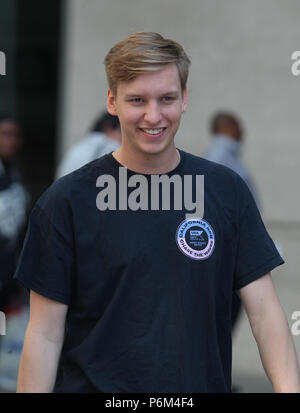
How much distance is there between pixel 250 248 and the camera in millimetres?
2566

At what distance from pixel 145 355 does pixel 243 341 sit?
5002mm

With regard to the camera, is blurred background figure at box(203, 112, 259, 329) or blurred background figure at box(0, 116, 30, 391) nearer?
blurred background figure at box(0, 116, 30, 391)

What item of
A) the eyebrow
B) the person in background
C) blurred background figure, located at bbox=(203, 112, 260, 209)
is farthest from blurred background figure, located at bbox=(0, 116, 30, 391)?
the eyebrow

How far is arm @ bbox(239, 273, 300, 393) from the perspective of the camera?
2.52 meters

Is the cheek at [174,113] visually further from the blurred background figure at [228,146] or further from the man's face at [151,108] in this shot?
the blurred background figure at [228,146]

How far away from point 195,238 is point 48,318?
0.48m

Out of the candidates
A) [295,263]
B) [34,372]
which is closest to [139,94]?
[34,372]

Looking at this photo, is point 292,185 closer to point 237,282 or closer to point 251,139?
point 251,139

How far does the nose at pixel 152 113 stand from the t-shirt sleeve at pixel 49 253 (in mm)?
342

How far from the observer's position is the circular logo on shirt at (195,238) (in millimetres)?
2451
